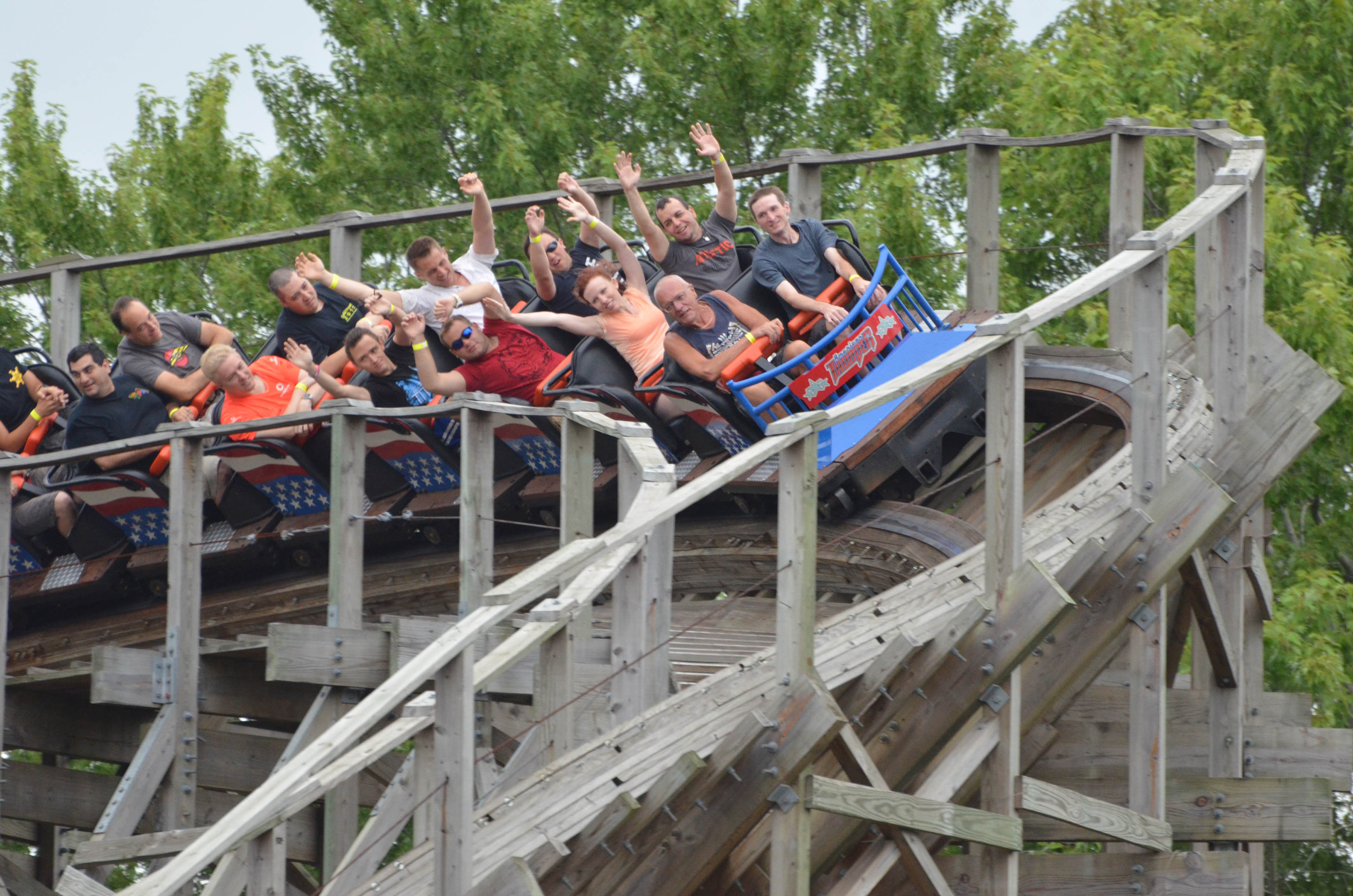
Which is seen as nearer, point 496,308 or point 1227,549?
point 1227,549

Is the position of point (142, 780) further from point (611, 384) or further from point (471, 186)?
point (471, 186)

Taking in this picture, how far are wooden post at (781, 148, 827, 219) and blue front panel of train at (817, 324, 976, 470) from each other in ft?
4.87

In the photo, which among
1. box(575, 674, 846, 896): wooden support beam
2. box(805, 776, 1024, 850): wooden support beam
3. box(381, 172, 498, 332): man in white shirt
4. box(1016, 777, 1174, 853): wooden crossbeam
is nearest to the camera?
box(575, 674, 846, 896): wooden support beam

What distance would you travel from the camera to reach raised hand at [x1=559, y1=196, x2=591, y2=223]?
335 inches

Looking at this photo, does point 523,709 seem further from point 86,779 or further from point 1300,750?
point 1300,750

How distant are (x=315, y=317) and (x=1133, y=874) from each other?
4417 mm

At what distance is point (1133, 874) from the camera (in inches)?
248

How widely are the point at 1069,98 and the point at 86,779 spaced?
7.91 m

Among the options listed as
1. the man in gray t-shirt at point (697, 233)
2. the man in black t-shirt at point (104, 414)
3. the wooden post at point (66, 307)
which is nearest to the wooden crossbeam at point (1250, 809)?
the man in gray t-shirt at point (697, 233)

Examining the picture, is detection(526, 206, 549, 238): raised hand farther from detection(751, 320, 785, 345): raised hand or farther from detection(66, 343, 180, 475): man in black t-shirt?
detection(66, 343, 180, 475): man in black t-shirt

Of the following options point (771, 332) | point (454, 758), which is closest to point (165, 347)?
point (771, 332)

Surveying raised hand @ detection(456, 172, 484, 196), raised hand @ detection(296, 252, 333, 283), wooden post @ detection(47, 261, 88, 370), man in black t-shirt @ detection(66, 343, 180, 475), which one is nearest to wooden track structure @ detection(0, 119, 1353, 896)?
man in black t-shirt @ detection(66, 343, 180, 475)

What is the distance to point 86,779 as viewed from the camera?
8.92m

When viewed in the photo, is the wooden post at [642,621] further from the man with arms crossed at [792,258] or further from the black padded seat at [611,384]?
the man with arms crossed at [792,258]
